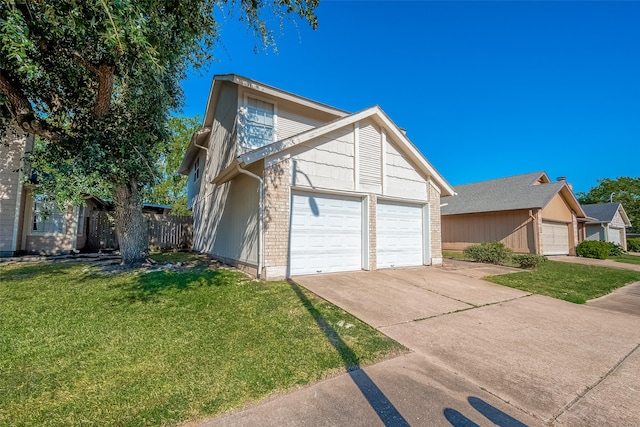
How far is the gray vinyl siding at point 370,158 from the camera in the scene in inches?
348

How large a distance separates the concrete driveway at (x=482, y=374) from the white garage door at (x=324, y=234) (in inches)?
89.0

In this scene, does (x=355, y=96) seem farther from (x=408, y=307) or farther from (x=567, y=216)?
(x=408, y=307)

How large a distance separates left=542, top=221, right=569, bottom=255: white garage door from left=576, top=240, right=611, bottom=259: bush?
2.74 feet

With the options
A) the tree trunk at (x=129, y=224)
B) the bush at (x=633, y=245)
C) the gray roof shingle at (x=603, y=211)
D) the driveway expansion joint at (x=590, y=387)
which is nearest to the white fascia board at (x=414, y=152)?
the driveway expansion joint at (x=590, y=387)

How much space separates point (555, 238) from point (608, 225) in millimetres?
12819

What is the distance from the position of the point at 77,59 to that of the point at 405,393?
982cm

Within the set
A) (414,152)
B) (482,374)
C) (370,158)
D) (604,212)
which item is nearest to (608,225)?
(604,212)

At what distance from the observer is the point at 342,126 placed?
8.41 meters

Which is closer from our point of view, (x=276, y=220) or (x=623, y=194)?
(x=276, y=220)

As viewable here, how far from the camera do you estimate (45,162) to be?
755cm

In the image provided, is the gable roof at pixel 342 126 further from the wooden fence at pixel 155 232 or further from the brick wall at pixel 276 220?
the wooden fence at pixel 155 232

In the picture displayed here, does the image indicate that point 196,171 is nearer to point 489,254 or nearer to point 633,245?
point 489,254

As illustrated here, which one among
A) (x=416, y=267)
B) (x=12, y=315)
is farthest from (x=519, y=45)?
(x=12, y=315)

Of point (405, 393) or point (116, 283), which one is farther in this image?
point (116, 283)
